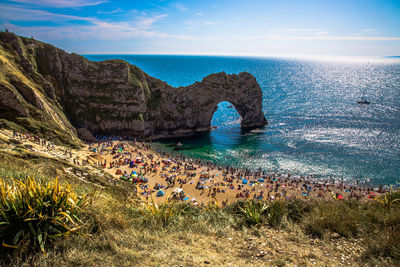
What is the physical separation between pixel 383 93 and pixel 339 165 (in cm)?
9134

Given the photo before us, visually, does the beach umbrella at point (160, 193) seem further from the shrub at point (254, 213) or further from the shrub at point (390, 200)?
the shrub at point (390, 200)

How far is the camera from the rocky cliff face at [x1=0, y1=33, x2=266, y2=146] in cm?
3644

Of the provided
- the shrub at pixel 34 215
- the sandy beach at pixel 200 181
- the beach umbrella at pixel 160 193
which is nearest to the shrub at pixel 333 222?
the shrub at pixel 34 215

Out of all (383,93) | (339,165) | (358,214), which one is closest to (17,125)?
(358,214)

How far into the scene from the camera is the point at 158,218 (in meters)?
7.50

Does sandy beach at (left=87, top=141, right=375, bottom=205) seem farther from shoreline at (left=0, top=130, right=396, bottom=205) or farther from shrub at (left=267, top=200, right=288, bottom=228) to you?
shrub at (left=267, top=200, right=288, bottom=228)

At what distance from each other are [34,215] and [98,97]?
52915 mm

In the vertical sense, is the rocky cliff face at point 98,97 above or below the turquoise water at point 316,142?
above

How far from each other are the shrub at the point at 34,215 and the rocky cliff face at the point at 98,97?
1366 inches

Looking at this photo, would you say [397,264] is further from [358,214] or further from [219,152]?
[219,152]

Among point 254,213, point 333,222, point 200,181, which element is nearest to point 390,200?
point 333,222

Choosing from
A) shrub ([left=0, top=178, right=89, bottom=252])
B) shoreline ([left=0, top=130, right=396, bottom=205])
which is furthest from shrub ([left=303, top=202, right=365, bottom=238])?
shoreline ([left=0, top=130, right=396, bottom=205])

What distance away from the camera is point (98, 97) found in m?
53.2

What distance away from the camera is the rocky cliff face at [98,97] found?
1435 inches
